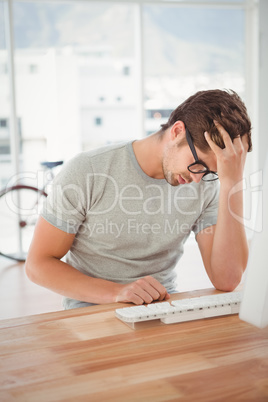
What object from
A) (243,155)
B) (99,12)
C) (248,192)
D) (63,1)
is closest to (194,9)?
(99,12)

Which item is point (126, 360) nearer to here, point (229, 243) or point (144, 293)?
point (144, 293)

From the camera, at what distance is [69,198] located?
4.31ft

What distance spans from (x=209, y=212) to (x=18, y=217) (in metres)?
3.28

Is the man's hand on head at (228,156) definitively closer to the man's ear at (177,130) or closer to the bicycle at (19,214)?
the man's ear at (177,130)

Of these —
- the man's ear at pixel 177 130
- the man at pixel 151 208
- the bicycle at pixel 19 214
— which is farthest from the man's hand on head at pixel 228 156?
the bicycle at pixel 19 214

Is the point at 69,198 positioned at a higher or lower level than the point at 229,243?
higher

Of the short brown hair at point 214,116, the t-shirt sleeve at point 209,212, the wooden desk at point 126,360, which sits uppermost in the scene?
the short brown hair at point 214,116

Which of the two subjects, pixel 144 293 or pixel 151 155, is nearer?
pixel 144 293

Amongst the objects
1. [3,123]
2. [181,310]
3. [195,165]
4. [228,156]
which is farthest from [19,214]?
[181,310]

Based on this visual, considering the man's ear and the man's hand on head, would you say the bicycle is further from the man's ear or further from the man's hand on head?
the man's hand on head

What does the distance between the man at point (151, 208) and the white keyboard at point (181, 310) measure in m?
0.20

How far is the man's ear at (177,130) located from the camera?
4.42ft

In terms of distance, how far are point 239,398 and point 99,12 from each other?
4497 millimetres

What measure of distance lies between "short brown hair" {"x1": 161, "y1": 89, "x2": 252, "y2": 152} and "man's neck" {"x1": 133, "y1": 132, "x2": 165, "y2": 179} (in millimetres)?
150
